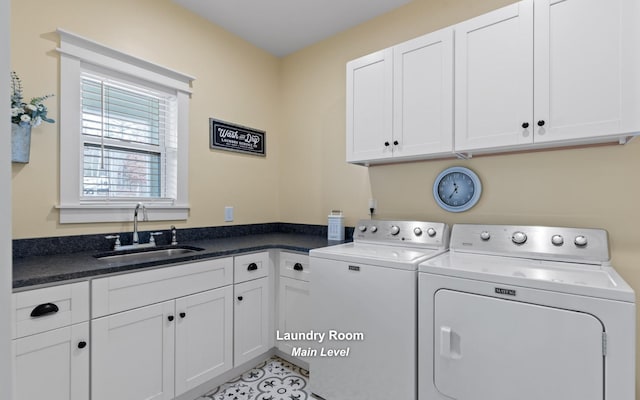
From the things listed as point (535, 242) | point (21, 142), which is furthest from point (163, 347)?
point (535, 242)

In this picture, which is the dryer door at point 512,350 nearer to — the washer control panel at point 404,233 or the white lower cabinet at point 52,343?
the washer control panel at point 404,233

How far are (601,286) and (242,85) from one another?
2.85 meters

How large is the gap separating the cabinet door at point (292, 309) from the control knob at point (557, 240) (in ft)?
4.85

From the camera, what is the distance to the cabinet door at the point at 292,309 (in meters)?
2.23

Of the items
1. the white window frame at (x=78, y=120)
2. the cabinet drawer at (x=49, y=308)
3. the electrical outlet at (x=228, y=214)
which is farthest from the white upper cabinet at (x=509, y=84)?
the cabinet drawer at (x=49, y=308)

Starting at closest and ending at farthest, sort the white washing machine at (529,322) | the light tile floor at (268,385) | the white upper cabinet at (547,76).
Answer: the white washing machine at (529,322), the white upper cabinet at (547,76), the light tile floor at (268,385)

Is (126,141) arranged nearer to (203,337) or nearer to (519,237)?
(203,337)

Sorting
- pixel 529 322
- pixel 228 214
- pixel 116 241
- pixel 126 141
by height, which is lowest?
pixel 529 322

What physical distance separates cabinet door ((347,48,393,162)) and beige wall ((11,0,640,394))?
1.12 feet

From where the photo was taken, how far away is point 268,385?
6.93ft

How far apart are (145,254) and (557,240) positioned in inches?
97.1

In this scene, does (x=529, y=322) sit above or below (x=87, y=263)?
below

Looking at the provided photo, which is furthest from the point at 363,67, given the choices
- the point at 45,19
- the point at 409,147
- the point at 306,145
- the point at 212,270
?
the point at 45,19

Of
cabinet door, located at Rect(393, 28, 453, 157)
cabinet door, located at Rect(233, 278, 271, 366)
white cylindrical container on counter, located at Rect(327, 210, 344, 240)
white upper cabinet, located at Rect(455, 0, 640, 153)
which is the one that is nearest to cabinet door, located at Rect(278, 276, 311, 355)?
cabinet door, located at Rect(233, 278, 271, 366)
